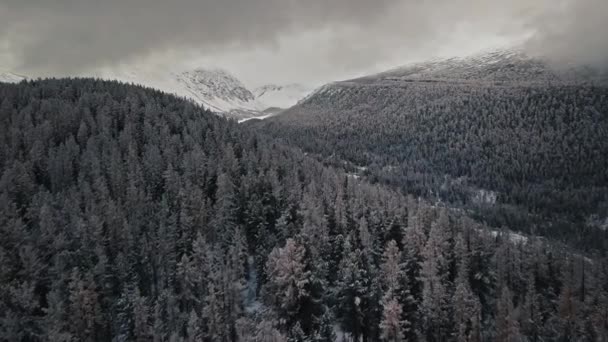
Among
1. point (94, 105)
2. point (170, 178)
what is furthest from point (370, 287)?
point (94, 105)

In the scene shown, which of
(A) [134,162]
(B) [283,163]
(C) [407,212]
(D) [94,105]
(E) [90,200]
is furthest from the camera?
(D) [94,105]

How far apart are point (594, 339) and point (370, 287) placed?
36187mm

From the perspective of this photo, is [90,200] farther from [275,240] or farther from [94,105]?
[94,105]

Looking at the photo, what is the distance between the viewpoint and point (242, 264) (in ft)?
261

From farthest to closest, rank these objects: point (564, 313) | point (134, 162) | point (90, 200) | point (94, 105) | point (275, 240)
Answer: point (94, 105), point (134, 162), point (90, 200), point (275, 240), point (564, 313)

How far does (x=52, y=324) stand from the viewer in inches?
2167

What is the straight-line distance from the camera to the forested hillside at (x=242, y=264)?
62.5m

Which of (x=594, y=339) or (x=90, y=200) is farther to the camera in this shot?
(x=90, y=200)

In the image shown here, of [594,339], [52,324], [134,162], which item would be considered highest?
[134,162]

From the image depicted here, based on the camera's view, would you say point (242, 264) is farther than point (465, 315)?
Yes

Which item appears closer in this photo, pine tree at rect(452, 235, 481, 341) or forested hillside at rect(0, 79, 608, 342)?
pine tree at rect(452, 235, 481, 341)

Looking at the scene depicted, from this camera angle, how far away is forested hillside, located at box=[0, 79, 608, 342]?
62.5m

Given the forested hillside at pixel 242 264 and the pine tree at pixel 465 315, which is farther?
the forested hillside at pixel 242 264

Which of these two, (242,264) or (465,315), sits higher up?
(242,264)
